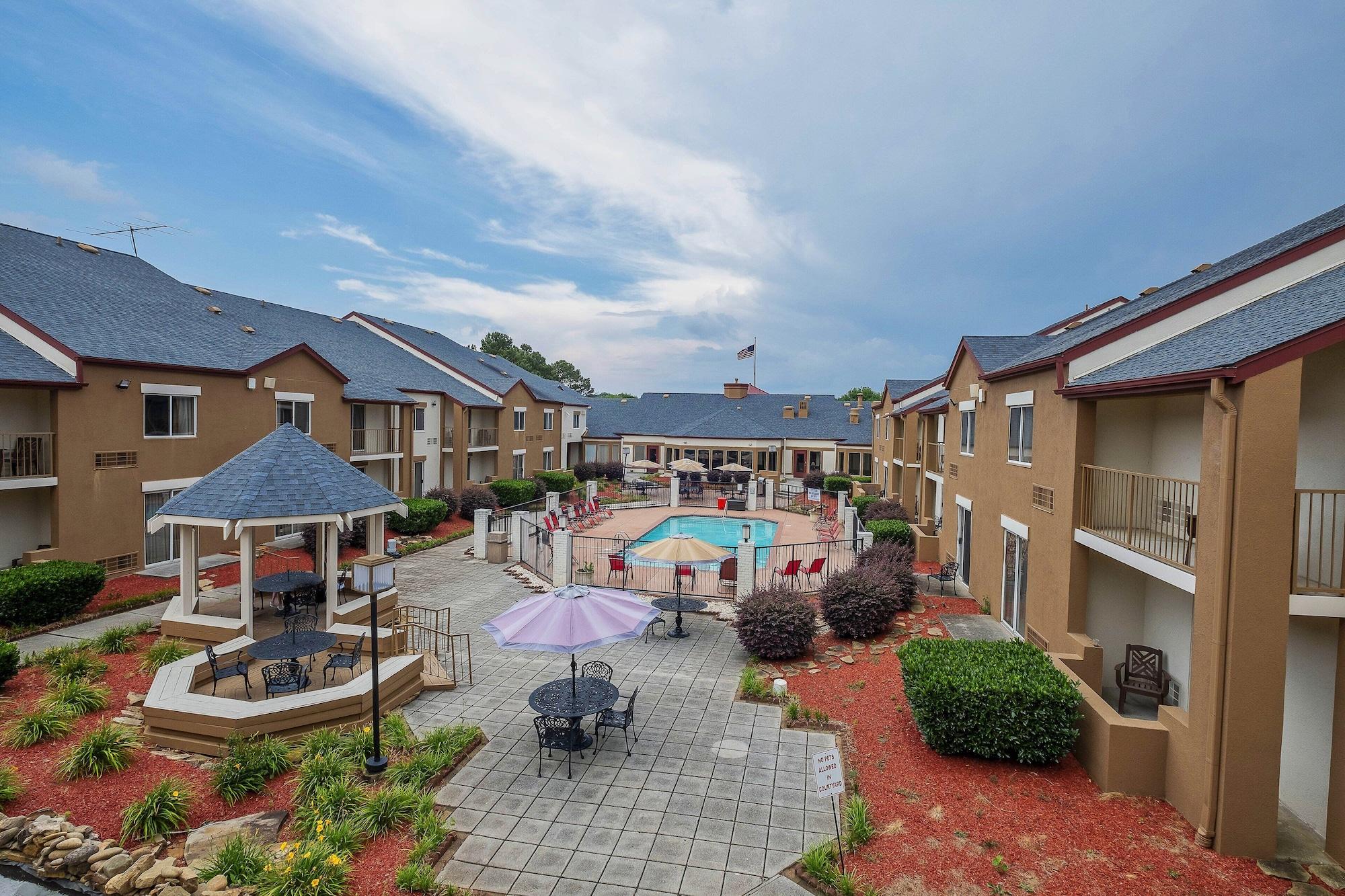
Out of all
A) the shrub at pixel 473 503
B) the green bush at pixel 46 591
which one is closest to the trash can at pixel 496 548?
the shrub at pixel 473 503

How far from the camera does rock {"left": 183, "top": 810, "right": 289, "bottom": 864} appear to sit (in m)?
7.29

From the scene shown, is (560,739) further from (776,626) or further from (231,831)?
(776,626)

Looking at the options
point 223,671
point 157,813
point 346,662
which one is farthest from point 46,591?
point 157,813

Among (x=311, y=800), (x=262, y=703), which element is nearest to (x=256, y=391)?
(x=262, y=703)

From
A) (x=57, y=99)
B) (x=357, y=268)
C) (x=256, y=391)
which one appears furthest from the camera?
(x=357, y=268)

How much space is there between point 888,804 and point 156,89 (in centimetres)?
2585

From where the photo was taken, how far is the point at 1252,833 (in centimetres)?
689

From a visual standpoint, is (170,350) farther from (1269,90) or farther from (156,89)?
(1269,90)

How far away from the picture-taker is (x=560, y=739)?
890cm

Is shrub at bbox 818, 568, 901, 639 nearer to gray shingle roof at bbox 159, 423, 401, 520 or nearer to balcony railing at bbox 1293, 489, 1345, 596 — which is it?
balcony railing at bbox 1293, 489, 1345, 596

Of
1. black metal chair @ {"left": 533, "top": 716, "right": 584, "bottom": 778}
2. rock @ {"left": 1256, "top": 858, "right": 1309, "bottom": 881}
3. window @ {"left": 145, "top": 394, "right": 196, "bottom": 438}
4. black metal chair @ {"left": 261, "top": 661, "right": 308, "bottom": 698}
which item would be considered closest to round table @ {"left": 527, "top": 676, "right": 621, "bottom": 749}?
black metal chair @ {"left": 533, "top": 716, "right": 584, "bottom": 778}

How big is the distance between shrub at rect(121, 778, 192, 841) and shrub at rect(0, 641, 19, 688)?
16.4ft

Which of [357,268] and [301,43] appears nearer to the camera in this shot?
[301,43]

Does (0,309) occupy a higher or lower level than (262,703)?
higher
